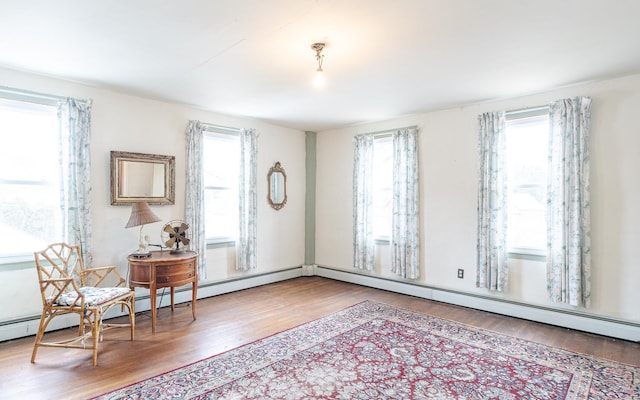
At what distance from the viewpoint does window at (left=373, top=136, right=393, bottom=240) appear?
5.31 metres

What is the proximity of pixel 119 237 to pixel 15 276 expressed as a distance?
0.95 metres

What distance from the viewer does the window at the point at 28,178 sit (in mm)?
3354

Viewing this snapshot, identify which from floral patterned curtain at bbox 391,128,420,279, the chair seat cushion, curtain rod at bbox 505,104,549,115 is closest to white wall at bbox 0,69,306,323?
the chair seat cushion

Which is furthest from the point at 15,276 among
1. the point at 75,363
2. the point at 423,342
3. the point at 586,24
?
the point at 586,24

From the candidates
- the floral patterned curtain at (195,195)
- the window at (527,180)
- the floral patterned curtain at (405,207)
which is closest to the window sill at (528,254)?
the window at (527,180)

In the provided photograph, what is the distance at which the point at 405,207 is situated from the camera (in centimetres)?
494

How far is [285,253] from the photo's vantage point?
592cm

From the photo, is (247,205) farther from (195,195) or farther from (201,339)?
(201,339)

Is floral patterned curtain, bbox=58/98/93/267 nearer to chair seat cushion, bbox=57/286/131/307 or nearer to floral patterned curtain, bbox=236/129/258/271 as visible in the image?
chair seat cushion, bbox=57/286/131/307

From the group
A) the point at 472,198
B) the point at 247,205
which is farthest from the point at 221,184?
the point at 472,198

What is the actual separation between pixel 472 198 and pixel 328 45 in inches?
109

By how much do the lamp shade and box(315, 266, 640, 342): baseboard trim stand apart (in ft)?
10.4

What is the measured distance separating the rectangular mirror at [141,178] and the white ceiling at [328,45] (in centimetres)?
77

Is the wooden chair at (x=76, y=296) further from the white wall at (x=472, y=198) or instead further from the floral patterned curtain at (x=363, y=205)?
the white wall at (x=472, y=198)
